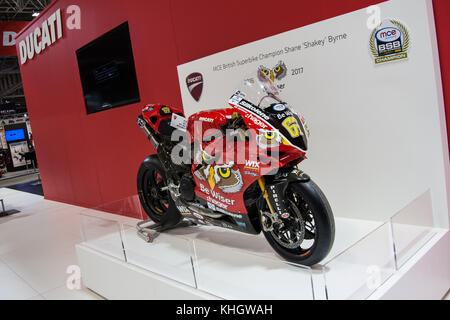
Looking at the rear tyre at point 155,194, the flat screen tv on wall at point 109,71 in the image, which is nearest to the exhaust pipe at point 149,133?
the rear tyre at point 155,194

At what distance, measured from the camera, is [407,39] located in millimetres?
2092

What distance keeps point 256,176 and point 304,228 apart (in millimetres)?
354

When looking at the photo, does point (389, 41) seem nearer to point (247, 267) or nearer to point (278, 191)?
point (278, 191)

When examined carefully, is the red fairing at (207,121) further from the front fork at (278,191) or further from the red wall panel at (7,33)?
the red wall panel at (7,33)

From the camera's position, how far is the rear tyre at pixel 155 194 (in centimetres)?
281

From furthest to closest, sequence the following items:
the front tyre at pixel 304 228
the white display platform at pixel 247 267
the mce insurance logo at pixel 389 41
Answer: the mce insurance logo at pixel 389 41 < the front tyre at pixel 304 228 < the white display platform at pixel 247 267

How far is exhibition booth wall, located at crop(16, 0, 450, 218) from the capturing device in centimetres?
276

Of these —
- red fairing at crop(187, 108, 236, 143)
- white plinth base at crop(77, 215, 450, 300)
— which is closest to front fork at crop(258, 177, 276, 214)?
white plinth base at crop(77, 215, 450, 300)

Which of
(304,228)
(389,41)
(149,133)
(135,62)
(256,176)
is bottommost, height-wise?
(304,228)

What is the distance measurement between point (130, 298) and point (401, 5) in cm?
237

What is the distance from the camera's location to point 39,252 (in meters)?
3.85

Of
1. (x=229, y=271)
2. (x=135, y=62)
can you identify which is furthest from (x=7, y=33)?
(x=229, y=271)

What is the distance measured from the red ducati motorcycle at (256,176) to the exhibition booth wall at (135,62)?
94cm
